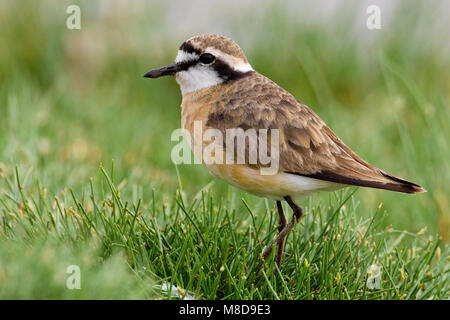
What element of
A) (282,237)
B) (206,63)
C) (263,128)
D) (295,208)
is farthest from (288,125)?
(206,63)

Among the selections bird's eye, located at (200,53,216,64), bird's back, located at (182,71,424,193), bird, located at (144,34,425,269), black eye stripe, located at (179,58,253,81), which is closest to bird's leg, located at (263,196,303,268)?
bird, located at (144,34,425,269)

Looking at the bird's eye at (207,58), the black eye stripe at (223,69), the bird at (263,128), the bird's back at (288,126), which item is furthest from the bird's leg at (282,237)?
the bird's eye at (207,58)

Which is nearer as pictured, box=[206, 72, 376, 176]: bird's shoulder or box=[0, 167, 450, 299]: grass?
box=[0, 167, 450, 299]: grass

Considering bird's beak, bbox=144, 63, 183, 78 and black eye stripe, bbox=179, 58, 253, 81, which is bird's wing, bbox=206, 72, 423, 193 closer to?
black eye stripe, bbox=179, 58, 253, 81

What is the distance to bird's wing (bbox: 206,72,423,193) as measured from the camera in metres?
3.85

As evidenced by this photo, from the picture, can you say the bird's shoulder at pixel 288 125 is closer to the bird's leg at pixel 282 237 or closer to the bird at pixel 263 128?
the bird at pixel 263 128

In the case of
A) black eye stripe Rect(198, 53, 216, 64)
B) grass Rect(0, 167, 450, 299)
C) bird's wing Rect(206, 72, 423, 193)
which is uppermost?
black eye stripe Rect(198, 53, 216, 64)

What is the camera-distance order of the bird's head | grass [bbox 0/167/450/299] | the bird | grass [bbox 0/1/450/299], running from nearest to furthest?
grass [bbox 0/167/450/299], grass [bbox 0/1/450/299], the bird, the bird's head

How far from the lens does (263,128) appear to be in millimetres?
3994

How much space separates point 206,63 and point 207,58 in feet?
0.13

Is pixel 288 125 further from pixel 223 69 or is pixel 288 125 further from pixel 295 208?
pixel 223 69

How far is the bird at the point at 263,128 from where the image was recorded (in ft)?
12.6

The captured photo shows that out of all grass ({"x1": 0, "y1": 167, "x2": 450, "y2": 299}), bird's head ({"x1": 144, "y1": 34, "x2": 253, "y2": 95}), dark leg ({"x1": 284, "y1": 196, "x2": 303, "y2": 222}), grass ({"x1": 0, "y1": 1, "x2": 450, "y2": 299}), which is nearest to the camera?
grass ({"x1": 0, "y1": 167, "x2": 450, "y2": 299})
